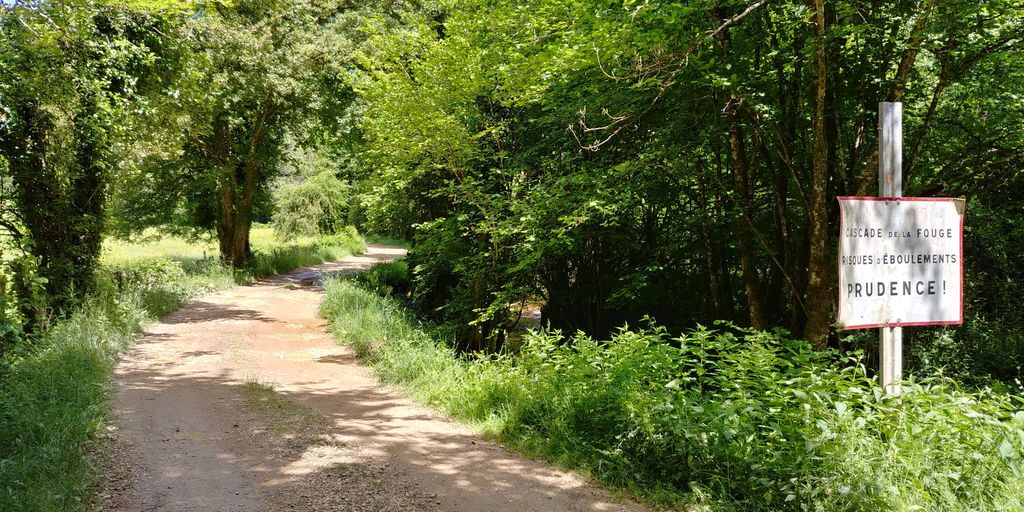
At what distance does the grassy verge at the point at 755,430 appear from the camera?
12.4 feet

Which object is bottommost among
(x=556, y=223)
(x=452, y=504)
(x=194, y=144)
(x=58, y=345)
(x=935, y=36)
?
(x=452, y=504)

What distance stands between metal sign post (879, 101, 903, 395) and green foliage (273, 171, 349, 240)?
108 feet

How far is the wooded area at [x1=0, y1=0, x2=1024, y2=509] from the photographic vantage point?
6660 mm

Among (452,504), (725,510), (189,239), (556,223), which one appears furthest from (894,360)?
(189,239)

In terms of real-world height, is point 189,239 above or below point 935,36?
below

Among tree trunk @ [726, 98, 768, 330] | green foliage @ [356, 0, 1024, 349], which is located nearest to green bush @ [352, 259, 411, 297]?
green foliage @ [356, 0, 1024, 349]

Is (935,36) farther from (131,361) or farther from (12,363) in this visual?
(131,361)

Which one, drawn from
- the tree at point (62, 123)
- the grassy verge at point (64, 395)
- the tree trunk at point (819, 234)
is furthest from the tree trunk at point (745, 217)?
the tree at point (62, 123)

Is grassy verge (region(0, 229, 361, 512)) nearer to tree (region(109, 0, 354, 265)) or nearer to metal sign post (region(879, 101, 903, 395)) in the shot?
tree (region(109, 0, 354, 265))

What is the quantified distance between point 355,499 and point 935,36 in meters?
6.22

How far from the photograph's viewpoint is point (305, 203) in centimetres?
3456

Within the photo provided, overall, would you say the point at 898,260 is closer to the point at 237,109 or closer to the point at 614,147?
the point at 614,147

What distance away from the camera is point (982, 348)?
8953 mm

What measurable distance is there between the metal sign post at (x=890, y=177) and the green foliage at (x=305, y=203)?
32900 millimetres
